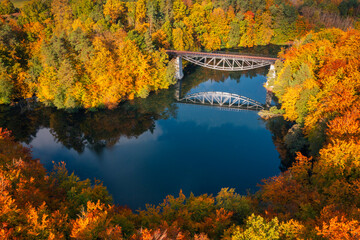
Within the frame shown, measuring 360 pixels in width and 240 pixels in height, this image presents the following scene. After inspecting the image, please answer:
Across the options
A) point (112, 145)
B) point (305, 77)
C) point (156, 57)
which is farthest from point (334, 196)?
point (156, 57)

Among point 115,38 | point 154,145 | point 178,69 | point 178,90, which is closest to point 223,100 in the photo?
point 178,90

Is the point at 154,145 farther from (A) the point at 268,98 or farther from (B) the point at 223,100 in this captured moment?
(A) the point at 268,98

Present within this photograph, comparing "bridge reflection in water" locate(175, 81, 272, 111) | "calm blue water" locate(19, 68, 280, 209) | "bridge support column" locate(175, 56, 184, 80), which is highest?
"bridge support column" locate(175, 56, 184, 80)

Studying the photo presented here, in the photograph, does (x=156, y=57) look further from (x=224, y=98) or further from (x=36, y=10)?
(x=36, y=10)

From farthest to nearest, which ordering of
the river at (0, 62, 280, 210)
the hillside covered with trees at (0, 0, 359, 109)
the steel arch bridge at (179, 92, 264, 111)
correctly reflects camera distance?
→ the steel arch bridge at (179, 92, 264, 111) < the hillside covered with trees at (0, 0, 359, 109) < the river at (0, 62, 280, 210)

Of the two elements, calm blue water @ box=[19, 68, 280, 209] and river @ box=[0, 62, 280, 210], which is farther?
river @ box=[0, 62, 280, 210]

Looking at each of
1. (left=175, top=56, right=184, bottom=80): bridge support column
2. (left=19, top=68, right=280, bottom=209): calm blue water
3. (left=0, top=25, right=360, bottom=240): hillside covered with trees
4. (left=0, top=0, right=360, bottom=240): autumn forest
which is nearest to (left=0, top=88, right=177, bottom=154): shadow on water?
(left=19, top=68, right=280, bottom=209): calm blue water

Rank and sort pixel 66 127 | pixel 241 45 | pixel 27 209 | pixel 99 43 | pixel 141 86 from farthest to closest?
pixel 241 45 < pixel 141 86 < pixel 99 43 < pixel 66 127 < pixel 27 209

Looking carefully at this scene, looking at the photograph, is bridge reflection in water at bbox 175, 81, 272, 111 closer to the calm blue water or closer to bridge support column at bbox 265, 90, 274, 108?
bridge support column at bbox 265, 90, 274, 108
